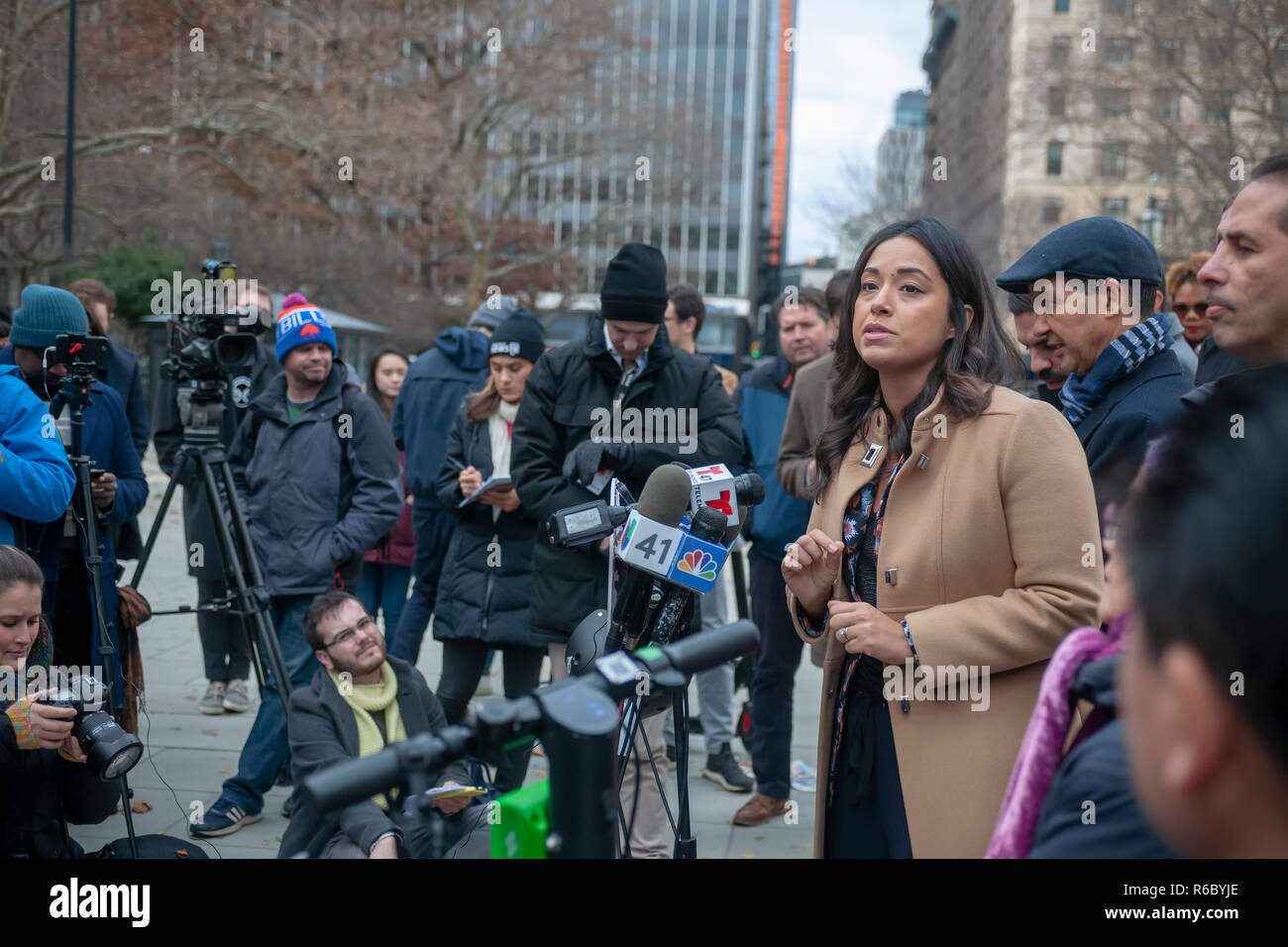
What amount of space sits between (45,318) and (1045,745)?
13.6 feet

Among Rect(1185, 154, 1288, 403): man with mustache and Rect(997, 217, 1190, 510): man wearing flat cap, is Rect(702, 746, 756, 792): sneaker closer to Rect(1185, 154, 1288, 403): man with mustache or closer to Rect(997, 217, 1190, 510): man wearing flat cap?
Rect(997, 217, 1190, 510): man wearing flat cap

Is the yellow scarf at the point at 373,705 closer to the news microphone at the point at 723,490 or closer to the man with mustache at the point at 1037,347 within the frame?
the news microphone at the point at 723,490

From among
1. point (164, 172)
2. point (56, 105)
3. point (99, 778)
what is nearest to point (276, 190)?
point (164, 172)

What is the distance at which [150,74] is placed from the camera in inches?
748

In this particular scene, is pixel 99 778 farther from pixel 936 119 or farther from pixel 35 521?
pixel 936 119

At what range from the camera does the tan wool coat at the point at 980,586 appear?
236cm

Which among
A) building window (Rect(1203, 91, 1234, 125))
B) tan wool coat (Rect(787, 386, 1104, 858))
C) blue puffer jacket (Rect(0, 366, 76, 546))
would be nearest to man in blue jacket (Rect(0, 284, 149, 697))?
blue puffer jacket (Rect(0, 366, 76, 546))

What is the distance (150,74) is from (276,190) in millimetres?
2804

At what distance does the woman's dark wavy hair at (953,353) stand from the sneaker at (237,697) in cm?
467

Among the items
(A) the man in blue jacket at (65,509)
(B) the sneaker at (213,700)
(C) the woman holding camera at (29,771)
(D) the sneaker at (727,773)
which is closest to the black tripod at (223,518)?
(A) the man in blue jacket at (65,509)

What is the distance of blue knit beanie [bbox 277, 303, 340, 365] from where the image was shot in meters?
5.20

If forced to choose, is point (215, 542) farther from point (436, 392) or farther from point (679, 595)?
point (679, 595)

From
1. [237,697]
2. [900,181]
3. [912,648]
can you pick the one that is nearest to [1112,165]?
[900,181]

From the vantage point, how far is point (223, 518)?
502 centimetres
